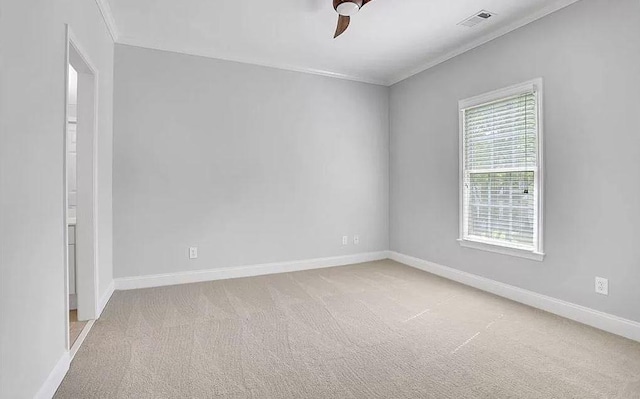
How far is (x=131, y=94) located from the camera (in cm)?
374

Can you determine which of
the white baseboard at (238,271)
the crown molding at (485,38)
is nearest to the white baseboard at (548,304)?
the white baseboard at (238,271)

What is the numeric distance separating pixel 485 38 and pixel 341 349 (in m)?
3.44

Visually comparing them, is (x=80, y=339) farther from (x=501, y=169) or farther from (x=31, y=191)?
(x=501, y=169)

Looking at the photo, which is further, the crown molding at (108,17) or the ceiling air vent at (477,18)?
the ceiling air vent at (477,18)

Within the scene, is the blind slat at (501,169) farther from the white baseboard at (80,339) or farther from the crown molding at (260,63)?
the white baseboard at (80,339)

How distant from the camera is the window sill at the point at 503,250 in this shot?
323cm

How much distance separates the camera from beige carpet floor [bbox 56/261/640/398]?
1.97m

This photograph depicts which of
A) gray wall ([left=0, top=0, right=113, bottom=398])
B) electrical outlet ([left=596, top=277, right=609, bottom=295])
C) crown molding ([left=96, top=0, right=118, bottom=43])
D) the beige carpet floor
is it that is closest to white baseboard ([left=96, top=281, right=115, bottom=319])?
the beige carpet floor

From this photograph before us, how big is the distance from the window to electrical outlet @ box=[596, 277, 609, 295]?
18.3 inches

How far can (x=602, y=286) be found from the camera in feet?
9.05

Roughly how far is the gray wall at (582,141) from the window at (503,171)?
0.32 ft

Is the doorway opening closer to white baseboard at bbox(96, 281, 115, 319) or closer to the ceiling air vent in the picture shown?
white baseboard at bbox(96, 281, 115, 319)

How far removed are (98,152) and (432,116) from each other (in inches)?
148

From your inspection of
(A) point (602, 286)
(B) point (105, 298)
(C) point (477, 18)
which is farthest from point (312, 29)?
(A) point (602, 286)
